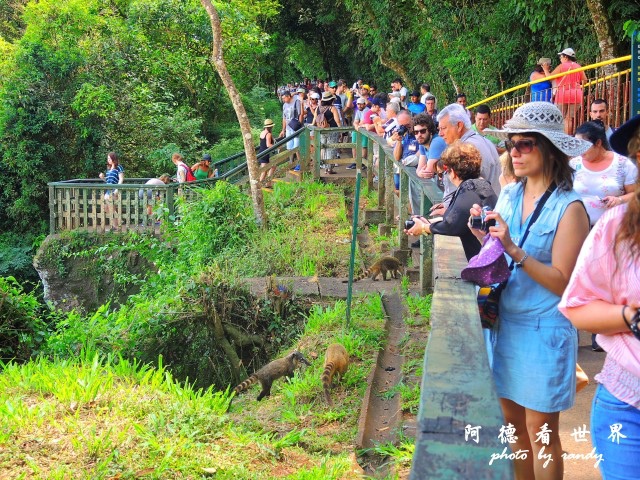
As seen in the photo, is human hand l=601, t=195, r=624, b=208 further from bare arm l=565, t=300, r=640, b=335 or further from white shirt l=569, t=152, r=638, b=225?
bare arm l=565, t=300, r=640, b=335

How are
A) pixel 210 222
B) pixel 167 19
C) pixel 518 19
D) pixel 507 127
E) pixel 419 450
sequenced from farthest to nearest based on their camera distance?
1. pixel 167 19
2. pixel 518 19
3. pixel 210 222
4. pixel 507 127
5. pixel 419 450

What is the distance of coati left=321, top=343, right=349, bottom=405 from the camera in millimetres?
6066

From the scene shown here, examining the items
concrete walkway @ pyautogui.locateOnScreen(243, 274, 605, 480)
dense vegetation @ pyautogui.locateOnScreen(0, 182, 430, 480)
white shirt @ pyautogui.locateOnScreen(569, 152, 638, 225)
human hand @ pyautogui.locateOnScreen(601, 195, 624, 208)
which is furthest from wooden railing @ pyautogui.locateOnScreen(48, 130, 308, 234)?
human hand @ pyautogui.locateOnScreen(601, 195, 624, 208)

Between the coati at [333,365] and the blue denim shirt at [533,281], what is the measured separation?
2954mm

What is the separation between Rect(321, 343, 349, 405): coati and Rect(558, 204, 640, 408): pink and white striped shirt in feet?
12.4

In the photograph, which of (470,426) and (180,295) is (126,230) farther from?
(470,426)

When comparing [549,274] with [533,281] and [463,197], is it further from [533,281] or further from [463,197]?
[463,197]

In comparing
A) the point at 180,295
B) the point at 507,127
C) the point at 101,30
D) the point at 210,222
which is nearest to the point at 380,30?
the point at 101,30

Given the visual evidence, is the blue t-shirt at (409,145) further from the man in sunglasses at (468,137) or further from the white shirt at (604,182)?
the man in sunglasses at (468,137)

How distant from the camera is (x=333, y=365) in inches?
247

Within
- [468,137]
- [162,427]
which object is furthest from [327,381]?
[468,137]

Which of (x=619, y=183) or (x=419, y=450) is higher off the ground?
(x=619, y=183)

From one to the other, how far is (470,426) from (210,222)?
10711 mm

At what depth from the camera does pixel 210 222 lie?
12.5 meters
